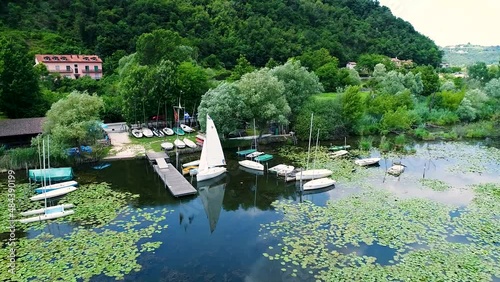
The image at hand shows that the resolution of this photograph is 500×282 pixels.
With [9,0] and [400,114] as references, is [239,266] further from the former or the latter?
[9,0]

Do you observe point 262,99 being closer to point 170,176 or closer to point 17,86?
point 170,176

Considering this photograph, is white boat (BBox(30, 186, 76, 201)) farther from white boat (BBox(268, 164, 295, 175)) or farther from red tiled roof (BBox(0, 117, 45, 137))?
white boat (BBox(268, 164, 295, 175))

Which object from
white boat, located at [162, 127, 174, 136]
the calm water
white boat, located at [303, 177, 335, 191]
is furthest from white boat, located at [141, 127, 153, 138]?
white boat, located at [303, 177, 335, 191]

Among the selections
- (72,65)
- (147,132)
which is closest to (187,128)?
(147,132)

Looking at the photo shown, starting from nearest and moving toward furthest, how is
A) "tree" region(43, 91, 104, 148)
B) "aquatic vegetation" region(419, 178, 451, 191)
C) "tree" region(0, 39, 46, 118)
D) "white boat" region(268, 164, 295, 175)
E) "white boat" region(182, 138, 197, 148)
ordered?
"aquatic vegetation" region(419, 178, 451, 191) < "tree" region(43, 91, 104, 148) < "white boat" region(268, 164, 295, 175) < "tree" region(0, 39, 46, 118) < "white boat" region(182, 138, 197, 148)

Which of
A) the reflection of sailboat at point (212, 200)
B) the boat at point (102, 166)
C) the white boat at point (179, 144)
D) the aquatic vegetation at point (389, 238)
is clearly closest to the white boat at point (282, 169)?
the reflection of sailboat at point (212, 200)

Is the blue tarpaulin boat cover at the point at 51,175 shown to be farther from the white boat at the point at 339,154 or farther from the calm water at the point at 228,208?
the white boat at the point at 339,154
